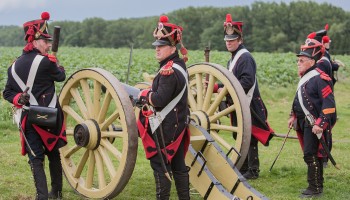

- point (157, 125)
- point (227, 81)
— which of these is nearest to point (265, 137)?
point (227, 81)

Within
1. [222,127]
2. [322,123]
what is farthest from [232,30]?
[322,123]

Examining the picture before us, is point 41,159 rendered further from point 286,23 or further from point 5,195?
point 286,23

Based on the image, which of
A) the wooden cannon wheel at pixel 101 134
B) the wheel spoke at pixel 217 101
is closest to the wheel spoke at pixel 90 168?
the wooden cannon wheel at pixel 101 134

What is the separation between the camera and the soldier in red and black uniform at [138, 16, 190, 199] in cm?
459

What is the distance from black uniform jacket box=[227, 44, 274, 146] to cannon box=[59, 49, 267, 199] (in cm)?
49

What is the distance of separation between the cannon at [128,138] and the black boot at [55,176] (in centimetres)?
18

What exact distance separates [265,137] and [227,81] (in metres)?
1.31

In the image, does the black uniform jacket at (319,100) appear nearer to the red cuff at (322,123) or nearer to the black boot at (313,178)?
the red cuff at (322,123)

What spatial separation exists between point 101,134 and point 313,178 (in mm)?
2397

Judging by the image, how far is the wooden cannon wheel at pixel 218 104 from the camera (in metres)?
5.70

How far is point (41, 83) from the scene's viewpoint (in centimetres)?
507

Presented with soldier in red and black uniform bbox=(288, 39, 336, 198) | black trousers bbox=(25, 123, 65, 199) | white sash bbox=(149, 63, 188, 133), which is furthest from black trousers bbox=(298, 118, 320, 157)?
black trousers bbox=(25, 123, 65, 199)

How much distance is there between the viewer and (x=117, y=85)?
16.2 feet

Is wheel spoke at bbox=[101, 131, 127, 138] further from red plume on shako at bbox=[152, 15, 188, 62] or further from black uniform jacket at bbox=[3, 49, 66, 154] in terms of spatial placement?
red plume on shako at bbox=[152, 15, 188, 62]
